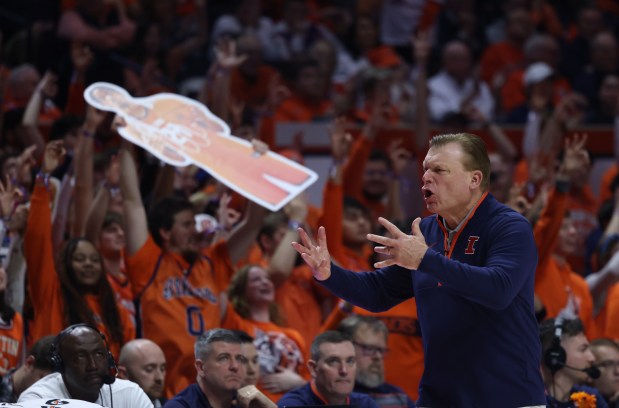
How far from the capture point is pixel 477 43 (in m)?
12.0

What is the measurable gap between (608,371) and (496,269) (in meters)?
2.97

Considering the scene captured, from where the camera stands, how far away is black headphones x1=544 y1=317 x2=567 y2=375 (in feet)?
19.8

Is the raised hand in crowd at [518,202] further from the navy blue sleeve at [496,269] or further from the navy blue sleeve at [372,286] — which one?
the navy blue sleeve at [496,269]

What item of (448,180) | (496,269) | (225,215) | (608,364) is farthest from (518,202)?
(496,269)

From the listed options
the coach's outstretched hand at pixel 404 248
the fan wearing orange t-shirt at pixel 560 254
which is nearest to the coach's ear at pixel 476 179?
the coach's outstretched hand at pixel 404 248

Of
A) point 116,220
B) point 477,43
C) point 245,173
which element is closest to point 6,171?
point 116,220

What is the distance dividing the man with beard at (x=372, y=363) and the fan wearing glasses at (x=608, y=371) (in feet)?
3.41

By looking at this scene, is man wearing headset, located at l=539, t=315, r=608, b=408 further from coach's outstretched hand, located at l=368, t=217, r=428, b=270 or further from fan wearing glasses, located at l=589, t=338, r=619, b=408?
coach's outstretched hand, located at l=368, t=217, r=428, b=270

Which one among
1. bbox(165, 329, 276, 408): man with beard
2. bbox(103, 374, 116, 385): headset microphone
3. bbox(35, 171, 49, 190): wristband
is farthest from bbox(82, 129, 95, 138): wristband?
bbox(103, 374, 116, 385): headset microphone

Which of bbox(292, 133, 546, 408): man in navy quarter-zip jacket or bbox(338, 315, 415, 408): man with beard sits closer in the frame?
bbox(292, 133, 546, 408): man in navy quarter-zip jacket

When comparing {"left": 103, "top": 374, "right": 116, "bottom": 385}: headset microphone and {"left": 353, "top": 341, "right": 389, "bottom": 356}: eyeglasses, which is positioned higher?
{"left": 103, "top": 374, "right": 116, "bottom": 385}: headset microphone

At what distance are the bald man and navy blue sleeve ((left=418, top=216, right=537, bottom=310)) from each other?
2.40 m

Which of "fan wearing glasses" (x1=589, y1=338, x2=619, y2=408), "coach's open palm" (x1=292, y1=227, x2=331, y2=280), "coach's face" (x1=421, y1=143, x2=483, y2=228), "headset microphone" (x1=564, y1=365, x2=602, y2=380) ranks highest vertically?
"coach's face" (x1=421, y1=143, x2=483, y2=228)

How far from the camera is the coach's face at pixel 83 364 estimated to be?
5012 millimetres
